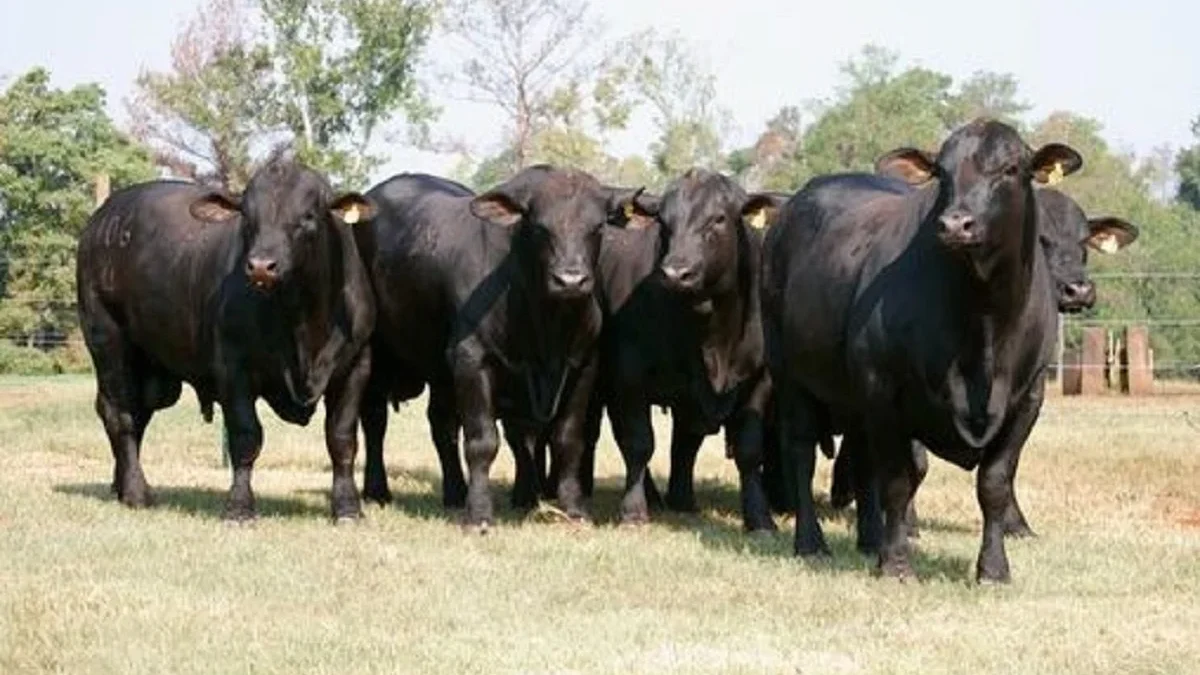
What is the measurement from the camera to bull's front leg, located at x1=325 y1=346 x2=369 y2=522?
467 inches

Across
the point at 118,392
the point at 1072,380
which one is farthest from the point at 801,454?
the point at 1072,380

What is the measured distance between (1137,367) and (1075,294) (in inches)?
647

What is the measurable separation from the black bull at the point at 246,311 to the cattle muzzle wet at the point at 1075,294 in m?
4.37

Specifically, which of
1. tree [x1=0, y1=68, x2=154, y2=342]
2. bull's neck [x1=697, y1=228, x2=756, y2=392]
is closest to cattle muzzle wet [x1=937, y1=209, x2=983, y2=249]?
bull's neck [x1=697, y1=228, x2=756, y2=392]

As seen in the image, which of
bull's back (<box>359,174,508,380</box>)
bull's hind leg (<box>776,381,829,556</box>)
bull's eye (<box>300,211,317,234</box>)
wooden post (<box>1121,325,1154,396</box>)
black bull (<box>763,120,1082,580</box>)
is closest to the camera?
black bull (<box>763,120,1082,580</box>)

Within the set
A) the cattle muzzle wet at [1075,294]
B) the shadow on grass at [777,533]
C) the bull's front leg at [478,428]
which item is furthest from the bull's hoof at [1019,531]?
the bull's front leg at [478,428]

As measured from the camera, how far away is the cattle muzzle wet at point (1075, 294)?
1245 centimetres

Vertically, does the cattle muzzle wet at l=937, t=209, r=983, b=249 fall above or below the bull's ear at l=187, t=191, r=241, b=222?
below

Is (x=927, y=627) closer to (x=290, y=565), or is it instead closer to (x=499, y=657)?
(x=499, y=657)

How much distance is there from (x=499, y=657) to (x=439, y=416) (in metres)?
6.23

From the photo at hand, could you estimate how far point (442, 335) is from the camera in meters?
12.7

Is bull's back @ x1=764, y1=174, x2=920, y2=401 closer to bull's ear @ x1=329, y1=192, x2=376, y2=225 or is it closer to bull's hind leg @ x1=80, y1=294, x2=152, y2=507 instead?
bull's ear @ x1=329, y1=192, x2=376, y2=225

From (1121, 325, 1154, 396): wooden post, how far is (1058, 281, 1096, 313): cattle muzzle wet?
16068 millimetres

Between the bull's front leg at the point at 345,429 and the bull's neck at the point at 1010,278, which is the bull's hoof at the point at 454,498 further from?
the bull's neck at the point at 1010,278
